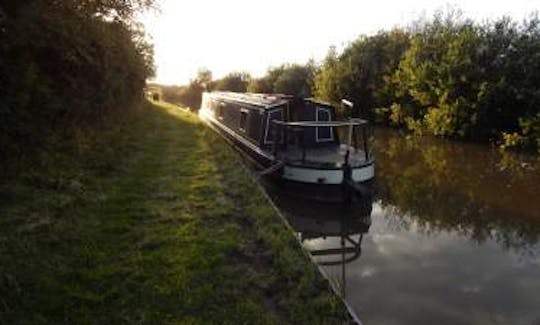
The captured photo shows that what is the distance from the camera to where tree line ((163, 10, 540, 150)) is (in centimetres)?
2206

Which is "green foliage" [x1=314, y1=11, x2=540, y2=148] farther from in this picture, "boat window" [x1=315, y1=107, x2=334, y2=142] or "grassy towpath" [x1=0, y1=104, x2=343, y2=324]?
"grassy towpath" [x1=0, y1=104, x2=343, y2=324]

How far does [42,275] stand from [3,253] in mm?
542

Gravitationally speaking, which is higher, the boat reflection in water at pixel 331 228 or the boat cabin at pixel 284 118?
the boat cabin at pixel 284 118

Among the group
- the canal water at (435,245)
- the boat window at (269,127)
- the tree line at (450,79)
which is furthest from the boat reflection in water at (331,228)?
the tree line at (450,79)

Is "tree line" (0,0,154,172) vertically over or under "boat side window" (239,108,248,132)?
over

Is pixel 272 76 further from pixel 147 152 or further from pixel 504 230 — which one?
pixel 504 230

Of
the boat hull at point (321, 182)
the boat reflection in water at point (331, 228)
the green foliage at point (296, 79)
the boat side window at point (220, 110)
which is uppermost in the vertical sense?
the green foliage at point (296, 79)

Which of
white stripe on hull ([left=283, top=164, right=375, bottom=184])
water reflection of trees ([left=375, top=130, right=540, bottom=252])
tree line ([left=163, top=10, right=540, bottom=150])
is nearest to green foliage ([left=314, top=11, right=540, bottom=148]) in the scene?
tree line ([left=163, top=10, right=540, bottom=150])

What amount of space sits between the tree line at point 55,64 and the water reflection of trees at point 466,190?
22.3 feet

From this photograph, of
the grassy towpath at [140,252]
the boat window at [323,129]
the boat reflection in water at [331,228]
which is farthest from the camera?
the boat window at [323,129]

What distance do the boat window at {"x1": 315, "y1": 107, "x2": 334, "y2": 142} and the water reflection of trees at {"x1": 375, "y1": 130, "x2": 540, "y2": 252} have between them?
6.12 ft

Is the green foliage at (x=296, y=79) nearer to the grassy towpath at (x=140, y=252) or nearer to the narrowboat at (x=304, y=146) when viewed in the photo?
the narrowboat at (x=304, y=146)

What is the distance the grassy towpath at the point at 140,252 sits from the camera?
518cm

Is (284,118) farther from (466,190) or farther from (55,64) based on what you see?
(55,64)
